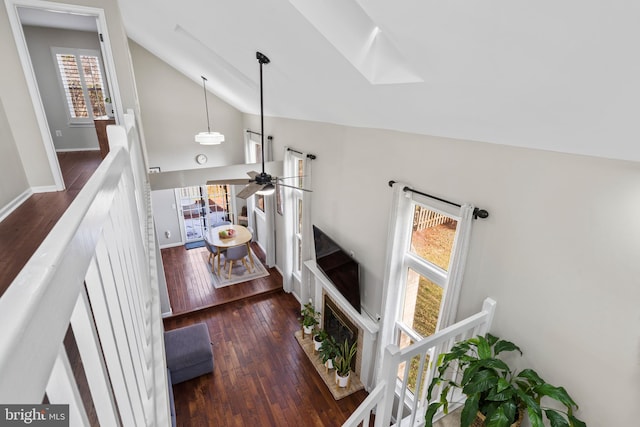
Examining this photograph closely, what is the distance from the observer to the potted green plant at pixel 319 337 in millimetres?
4965

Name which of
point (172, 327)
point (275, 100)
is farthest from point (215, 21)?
point (172, 327)

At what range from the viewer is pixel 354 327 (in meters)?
4.49

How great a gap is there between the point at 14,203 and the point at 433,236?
4026 mm

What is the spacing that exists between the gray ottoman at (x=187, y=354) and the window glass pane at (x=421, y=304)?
2.98 metres

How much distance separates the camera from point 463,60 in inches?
66.0

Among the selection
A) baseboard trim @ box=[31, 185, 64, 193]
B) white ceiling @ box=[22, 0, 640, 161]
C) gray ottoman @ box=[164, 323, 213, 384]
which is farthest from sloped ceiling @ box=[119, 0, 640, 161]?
gray ottoman @ box=[164, 323, 213, 384]

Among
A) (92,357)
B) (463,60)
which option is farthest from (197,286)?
(92,357)

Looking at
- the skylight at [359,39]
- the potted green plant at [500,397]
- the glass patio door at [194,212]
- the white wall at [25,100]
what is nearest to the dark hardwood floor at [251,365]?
the glass patio door at [194,212]

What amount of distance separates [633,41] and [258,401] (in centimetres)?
497

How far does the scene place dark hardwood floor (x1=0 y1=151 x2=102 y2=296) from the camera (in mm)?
1957

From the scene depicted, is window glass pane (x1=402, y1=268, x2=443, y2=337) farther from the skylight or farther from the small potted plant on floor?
the small potted plant on floor

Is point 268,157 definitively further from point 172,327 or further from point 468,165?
point 468,165

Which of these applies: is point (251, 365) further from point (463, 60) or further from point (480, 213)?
point (463, 60)

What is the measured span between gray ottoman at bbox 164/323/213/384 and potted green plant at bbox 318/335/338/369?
5.43 feet
